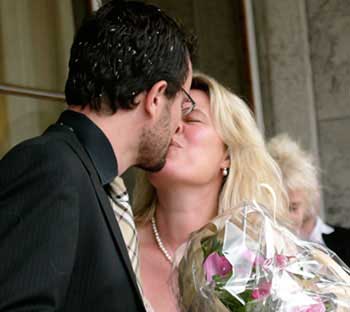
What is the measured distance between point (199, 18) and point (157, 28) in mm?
3547

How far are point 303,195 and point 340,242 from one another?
335 millimetres

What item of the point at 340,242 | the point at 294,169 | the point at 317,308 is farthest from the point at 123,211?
the point at 340,242

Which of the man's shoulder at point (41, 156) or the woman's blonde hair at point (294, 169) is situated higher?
the man's shoulder at point (41, 156)

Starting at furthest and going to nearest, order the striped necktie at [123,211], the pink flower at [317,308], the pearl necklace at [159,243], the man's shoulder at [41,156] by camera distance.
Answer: the pearl necklace at [159,243], the striped necktie at [123,211], the man's shoulder at [41,156], the pink flower at [317,308]

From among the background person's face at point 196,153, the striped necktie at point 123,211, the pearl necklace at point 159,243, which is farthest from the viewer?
the pearl necklace at point 159,243

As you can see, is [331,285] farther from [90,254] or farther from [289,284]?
[90,254]

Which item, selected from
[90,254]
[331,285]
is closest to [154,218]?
[90,254]

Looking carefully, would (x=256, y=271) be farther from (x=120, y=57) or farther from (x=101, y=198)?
(x=120, y=57)

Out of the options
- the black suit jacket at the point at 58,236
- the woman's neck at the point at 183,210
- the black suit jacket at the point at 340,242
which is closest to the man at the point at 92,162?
the black suit jacket at the point at 58,236

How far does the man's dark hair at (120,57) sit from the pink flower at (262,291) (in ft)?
2.10

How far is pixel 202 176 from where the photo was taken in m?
2.62

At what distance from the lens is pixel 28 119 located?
3.75m

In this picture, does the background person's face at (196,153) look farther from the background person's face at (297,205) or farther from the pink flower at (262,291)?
the pink flower at (262,291)

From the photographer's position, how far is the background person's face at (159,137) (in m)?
1.89
